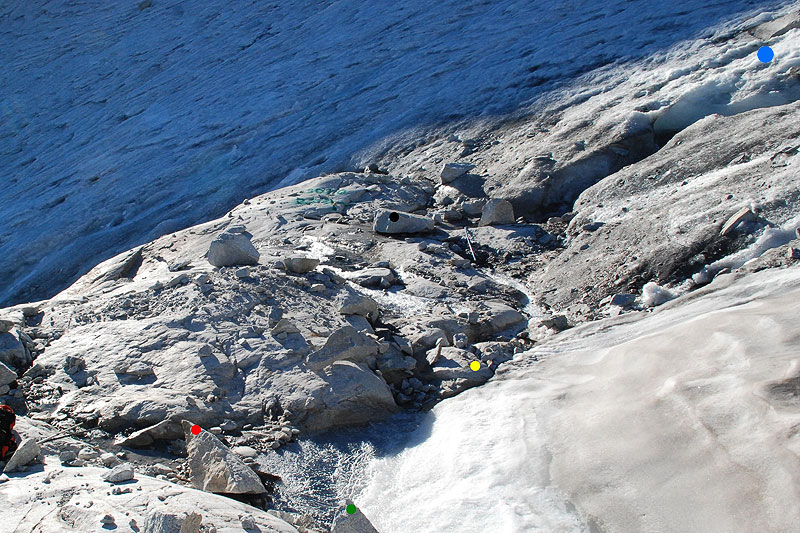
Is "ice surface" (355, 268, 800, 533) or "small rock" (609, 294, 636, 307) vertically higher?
"ice surface" (355, 268, 800, 533)

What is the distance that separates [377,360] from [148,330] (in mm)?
1602

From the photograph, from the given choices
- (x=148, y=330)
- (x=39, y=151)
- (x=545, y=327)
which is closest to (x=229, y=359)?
(x=148, y=330)

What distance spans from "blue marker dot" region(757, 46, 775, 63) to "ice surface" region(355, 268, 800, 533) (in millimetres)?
3756

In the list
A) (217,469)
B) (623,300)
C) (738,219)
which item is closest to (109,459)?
(217,469)

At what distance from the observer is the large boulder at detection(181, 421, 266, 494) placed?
11.3 ft

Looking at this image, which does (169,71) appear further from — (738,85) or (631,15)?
(738,85)

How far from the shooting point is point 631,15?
9.92 m

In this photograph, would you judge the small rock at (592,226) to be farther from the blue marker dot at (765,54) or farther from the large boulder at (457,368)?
the blue marker dot at (765,54)

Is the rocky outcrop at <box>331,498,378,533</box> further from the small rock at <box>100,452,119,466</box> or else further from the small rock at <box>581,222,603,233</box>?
the small rock at <box>581,222,603,233</box>

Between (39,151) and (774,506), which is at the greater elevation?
(39,151)

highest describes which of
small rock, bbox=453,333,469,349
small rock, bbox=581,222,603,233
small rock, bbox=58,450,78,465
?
small rock, bbox=58,450,78,465

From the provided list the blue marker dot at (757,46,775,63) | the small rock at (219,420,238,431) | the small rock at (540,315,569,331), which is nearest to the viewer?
the small rock at (219,420,238,431)

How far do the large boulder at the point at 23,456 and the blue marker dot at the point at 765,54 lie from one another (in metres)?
7.20

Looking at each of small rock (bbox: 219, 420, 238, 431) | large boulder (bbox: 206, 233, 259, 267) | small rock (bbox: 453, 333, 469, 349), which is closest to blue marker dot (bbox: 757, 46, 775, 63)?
small rock (bbox: 453, 333, 469, 349)
